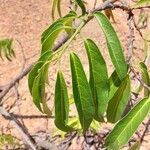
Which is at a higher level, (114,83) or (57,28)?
(57,28)

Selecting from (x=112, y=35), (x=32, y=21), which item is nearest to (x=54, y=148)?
(x=112, y=35)

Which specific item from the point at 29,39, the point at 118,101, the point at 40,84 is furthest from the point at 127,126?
the point at 29,39

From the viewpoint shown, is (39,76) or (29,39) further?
(29,39)

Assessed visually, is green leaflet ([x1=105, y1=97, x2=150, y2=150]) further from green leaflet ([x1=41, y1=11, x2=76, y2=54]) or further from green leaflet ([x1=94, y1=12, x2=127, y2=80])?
green leaflet ([x1=41, y1=11, x2=76, y2=54])

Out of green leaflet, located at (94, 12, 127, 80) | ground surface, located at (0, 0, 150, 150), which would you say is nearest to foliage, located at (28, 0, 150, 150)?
green leaflet, located at (94, 12, 127, 80)

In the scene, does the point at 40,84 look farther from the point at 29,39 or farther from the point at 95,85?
the point at 29,39

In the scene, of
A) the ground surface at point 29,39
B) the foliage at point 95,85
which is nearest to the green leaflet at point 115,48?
the foliage at point 95,85
